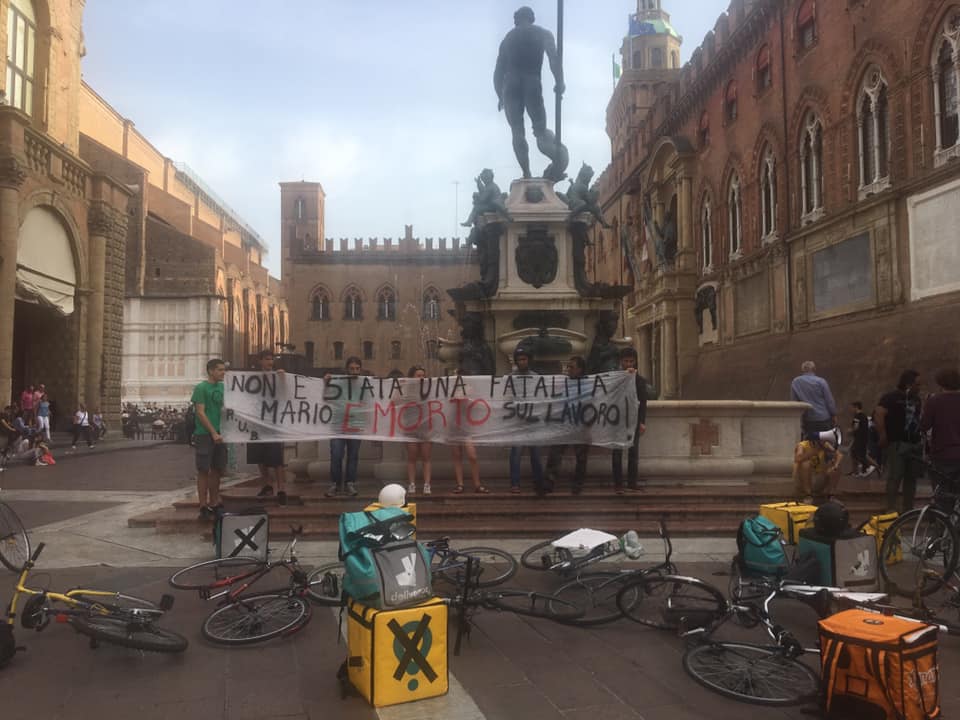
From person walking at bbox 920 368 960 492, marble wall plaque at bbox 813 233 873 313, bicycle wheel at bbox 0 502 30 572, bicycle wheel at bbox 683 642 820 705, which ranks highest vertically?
marble wall plaque at bbox 813 233 873 313

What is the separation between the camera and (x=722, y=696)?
411 centimetres

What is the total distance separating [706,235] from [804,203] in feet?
31.1

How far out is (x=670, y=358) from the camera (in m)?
37.0

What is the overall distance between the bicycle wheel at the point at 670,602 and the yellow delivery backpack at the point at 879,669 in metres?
1.12

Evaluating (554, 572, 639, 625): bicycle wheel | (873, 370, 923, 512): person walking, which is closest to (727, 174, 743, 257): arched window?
(873, 370, 923, 512): person walking

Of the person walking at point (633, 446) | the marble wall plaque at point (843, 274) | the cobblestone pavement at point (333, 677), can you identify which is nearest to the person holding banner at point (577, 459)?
the person walking at point (633, 446)

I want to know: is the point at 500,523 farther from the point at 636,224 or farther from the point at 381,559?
the point at 636,224

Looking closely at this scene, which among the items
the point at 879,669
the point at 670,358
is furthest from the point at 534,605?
the point at 670,358

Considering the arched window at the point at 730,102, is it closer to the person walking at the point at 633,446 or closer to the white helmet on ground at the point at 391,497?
the person walking at the point at 633,446

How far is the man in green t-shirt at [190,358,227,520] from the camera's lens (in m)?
8.55

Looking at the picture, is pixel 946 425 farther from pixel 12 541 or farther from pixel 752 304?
pixel 752 304

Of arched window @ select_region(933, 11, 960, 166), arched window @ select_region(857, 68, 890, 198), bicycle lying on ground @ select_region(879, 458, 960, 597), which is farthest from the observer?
arched window @ select_region(857, 68, 890, 198)

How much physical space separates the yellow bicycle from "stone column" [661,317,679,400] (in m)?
33.6

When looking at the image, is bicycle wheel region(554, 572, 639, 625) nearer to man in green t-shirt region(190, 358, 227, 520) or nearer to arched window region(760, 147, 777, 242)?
man in green t-shirt region(190, 358, 227, 520)
